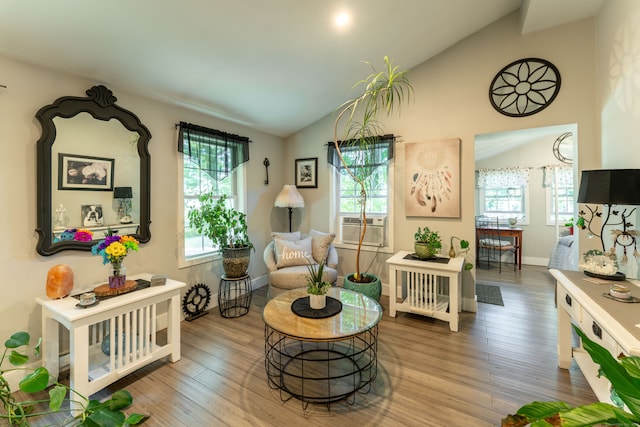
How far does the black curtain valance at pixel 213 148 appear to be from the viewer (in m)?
3.10

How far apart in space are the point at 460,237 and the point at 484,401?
1838 mm

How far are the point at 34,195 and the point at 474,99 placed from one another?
13.7 feet

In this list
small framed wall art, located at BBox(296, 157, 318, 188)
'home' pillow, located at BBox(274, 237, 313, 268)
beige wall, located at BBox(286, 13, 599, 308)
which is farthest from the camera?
small framed wall art, located at BBox(296, 157, 318, 188)

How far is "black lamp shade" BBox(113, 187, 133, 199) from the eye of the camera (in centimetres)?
256

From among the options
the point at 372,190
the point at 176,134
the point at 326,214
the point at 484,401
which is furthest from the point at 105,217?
the point at 484,401

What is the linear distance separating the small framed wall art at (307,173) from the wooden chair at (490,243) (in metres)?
3.51

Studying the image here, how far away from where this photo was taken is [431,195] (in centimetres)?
342

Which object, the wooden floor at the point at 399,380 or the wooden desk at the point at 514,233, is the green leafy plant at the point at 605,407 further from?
the wooden desk at the point at 514,233

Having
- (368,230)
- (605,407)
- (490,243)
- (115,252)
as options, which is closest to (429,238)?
(368,230)

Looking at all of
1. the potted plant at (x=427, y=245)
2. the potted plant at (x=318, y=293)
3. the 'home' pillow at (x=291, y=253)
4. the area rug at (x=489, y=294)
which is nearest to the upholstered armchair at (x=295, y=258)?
the 'home' pillow at (x=291, y=253)

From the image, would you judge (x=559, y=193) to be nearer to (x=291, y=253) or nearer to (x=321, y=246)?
(x=321, y=246)

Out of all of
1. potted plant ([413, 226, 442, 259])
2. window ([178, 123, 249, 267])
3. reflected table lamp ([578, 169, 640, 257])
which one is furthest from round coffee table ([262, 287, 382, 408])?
reflected table lamp ([578, 169, 640, 257])

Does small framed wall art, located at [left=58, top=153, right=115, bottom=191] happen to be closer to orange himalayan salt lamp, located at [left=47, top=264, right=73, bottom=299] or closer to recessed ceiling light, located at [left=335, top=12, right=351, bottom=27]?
orange himalayan salt lamp, located at [left=47, top=264, right=73, bottom=299]

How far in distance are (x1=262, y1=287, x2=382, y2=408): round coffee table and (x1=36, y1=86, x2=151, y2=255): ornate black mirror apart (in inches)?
65.0
